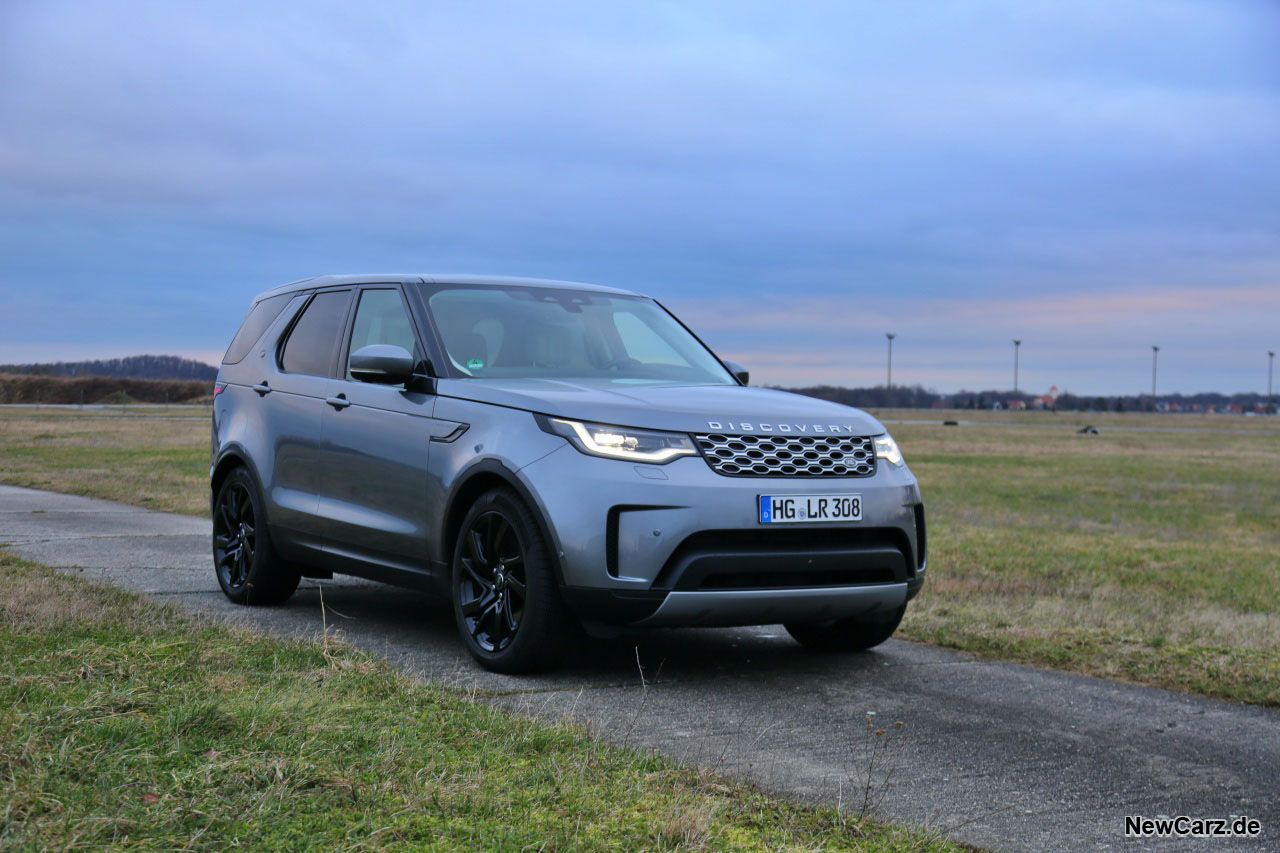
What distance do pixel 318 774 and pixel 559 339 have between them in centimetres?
370

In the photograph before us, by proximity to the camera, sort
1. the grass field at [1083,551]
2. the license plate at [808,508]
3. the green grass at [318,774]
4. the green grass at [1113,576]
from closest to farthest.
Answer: the green grass at [318,774] → the license plate at [808,508] → the green grass at [1113,576] → the grass field at [1083,551]

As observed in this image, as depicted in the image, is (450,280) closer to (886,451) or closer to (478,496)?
(478,496)

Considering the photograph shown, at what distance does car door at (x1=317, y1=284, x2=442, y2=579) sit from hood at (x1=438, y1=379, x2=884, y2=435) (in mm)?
355

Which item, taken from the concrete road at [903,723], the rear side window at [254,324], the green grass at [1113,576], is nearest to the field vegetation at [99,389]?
the green grass at [1113,576]

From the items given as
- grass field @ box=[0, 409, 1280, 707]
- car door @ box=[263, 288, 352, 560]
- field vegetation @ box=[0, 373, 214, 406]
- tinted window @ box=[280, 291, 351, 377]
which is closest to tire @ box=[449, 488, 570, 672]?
car door @ box=[263, 288, 352, 560]

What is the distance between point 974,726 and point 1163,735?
0.76 m

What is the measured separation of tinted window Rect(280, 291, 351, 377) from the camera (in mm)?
7348

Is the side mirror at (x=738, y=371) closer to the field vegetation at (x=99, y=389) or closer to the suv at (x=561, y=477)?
the suv at (x=561, y=477)

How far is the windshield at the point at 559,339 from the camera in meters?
6.52

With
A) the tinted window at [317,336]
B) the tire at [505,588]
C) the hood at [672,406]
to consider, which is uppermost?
the tinted window at [317,336]

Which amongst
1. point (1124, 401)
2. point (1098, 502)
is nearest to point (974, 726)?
point (1098, 502)

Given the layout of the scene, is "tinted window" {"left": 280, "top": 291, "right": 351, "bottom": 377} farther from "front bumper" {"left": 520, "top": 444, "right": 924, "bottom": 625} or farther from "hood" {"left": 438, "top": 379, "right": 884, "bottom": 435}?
"front bumper" {"left": 520, "top": 444, "right": 924, "bottom": 625}

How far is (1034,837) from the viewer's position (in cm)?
375

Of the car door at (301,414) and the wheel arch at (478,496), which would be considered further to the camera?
the car door at (301,414)
